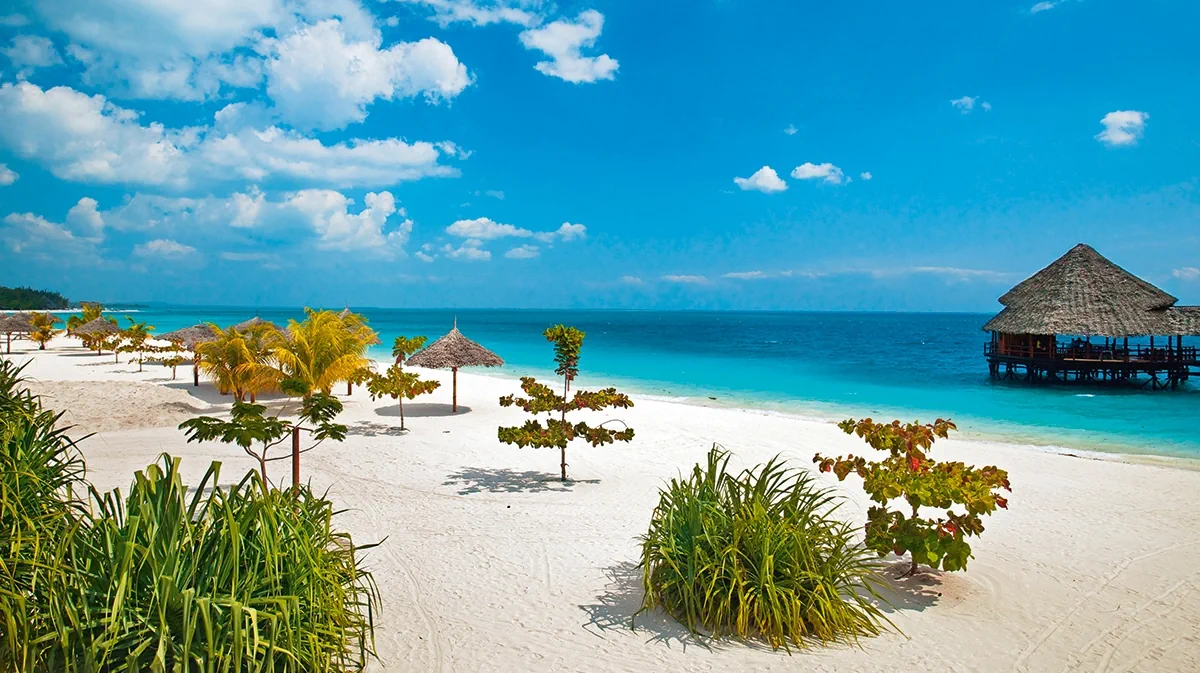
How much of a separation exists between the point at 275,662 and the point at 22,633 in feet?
3.73

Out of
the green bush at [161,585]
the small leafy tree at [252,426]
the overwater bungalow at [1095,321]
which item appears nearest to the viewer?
→ the green bush at [161,585]

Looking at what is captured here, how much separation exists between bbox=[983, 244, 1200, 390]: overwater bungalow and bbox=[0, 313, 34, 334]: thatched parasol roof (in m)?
46.2

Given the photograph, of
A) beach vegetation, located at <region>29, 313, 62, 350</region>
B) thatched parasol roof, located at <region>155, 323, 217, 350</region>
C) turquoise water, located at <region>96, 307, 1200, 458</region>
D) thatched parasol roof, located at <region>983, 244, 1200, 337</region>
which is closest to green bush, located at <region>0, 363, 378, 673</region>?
turquoise water, located at <region>96, 307, 1200, 458</region>

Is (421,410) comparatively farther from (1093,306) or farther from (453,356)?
(1093,306)

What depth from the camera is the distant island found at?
278ft

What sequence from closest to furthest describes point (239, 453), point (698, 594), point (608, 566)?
point (698, 594) < point (608, 566) < point (239, 453)

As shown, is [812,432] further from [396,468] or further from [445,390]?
[445,390]

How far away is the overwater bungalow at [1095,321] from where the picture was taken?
23.7 m

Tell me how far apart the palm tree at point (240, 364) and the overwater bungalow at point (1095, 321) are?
2574 centimetres

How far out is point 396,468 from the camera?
9.27 meters

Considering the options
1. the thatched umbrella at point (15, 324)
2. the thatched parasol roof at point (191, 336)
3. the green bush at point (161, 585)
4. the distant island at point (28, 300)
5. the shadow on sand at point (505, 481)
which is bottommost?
the shadow on sand at point (505, 481)

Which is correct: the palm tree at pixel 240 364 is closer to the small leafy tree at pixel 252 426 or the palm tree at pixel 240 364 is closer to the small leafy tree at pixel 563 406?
the small leafy tree at pixel 563 406

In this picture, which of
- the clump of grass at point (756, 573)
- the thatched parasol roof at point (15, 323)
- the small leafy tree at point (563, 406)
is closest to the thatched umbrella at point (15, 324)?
the thatched parasol roof at point (15, 323)

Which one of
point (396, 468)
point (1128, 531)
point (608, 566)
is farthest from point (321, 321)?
point (1128, 531)
